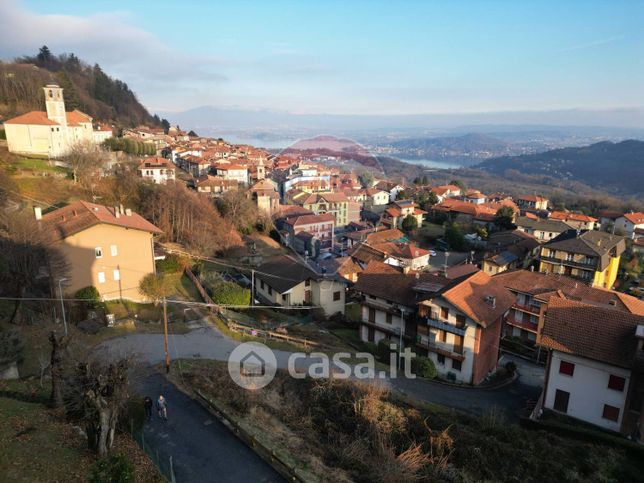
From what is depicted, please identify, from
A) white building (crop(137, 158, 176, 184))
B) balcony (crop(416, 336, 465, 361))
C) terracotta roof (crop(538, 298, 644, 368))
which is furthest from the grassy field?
white building (crop(137, 158, 176, 184))

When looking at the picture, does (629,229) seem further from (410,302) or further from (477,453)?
(477,453)

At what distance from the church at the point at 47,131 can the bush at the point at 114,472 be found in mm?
50366

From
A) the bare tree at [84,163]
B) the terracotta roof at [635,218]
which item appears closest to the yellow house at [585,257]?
the terracotta roof at [635,218]

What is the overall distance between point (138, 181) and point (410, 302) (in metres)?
33.3

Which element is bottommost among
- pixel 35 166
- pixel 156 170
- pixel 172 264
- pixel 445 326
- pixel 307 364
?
pixel 307 364

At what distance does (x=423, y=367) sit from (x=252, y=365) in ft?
29.4

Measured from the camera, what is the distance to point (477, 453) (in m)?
12.4

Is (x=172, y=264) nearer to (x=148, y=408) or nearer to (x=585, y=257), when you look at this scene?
(x=148, y=408)

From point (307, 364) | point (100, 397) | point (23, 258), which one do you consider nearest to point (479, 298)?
point (307, 364)

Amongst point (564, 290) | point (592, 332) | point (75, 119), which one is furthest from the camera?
point (75, 119)

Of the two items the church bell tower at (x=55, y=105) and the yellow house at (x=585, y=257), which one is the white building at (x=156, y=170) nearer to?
the church bell tower at (x=55, y=105)

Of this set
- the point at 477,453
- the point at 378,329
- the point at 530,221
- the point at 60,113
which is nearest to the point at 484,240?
the point at 530,221

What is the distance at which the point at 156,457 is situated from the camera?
11539mm

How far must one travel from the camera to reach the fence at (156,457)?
10847 mm
